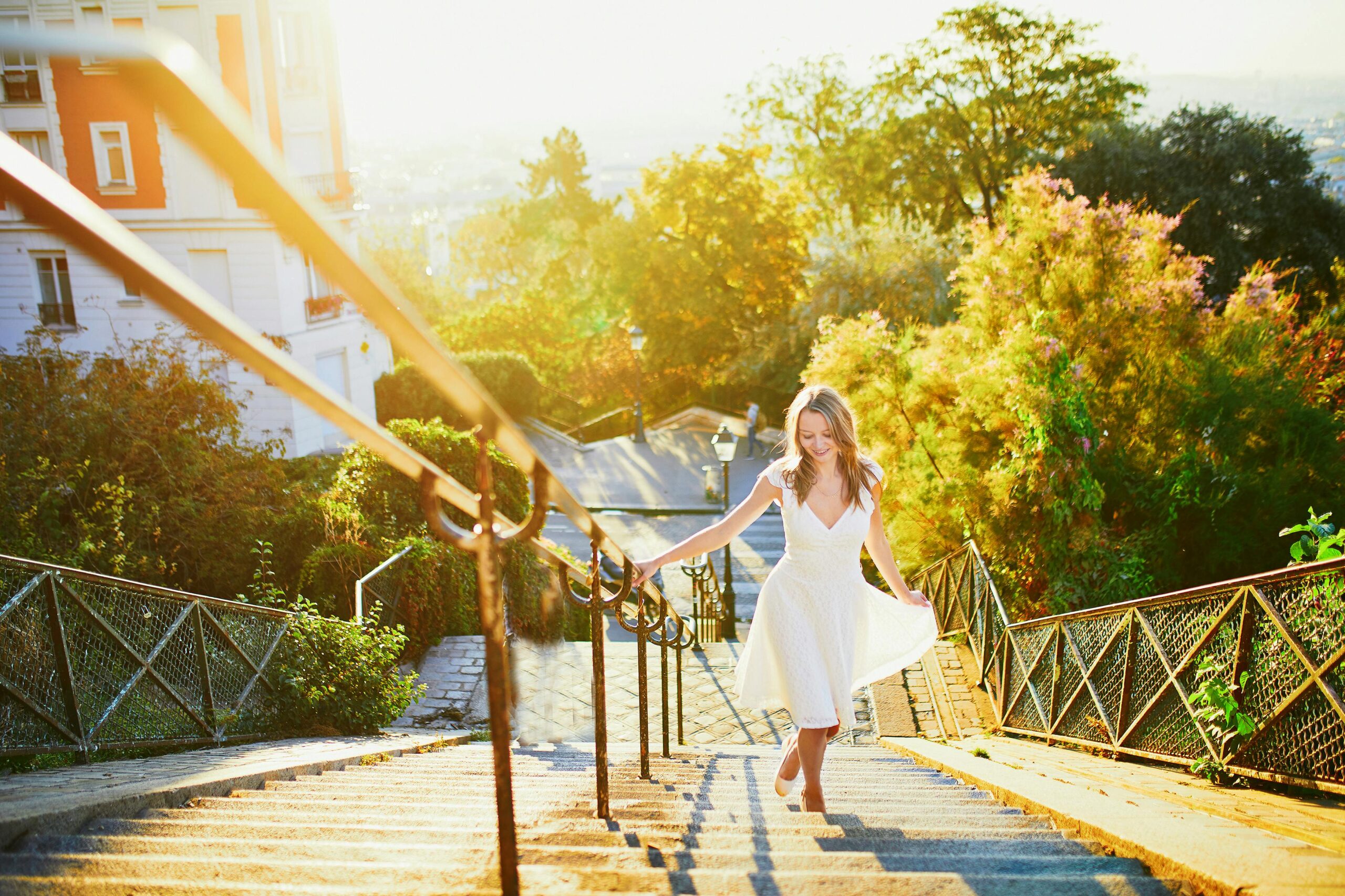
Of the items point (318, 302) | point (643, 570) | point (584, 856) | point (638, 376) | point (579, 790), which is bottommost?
point (638, 376)

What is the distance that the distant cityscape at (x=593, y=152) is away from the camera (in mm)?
22188

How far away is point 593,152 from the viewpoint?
172 meters

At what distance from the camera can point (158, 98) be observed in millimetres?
764

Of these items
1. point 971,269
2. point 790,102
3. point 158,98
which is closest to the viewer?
point 158,98

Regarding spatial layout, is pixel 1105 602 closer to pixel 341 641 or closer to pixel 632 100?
pixel 341 641

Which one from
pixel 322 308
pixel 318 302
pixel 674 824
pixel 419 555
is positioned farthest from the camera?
pixel 322 308

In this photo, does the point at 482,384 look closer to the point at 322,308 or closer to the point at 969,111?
the point at 322,308

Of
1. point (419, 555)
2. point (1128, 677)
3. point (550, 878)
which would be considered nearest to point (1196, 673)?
point (1128, 677)

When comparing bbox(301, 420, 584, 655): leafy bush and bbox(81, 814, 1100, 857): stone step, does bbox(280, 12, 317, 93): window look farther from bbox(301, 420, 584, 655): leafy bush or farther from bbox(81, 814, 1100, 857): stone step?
bbox(81, 814, 1100, 857): stone step

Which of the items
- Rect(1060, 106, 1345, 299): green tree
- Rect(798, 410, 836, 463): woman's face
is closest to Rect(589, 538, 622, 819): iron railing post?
Rect(798, 410, 836, 463): woman's face

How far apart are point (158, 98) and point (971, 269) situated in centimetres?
1051

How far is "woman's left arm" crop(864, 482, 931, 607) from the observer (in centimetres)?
359

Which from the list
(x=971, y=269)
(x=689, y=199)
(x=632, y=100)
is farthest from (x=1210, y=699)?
(x=632, y=100)

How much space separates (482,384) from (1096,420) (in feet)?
60.6
